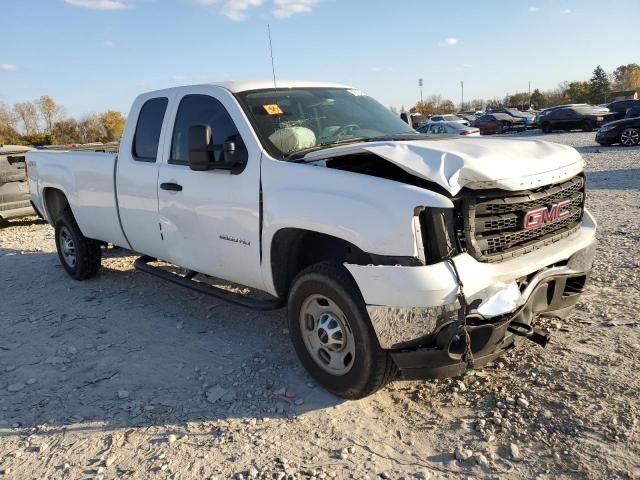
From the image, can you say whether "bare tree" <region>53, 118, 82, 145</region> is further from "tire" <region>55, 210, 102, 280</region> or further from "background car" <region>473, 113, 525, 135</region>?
"tire" <region>55, 210, 102, 280</region>

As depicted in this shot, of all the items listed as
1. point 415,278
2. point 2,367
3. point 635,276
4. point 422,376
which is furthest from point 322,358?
point 635,276

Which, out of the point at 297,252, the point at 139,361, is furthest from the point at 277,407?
the point at 139,361

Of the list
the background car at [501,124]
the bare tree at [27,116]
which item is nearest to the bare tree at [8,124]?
the bare tree at [27,116]

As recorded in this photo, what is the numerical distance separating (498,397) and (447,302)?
34.6 inches

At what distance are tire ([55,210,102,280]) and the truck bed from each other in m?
0.23

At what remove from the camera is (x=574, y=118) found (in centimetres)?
2912

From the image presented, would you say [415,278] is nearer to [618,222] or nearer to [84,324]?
[84,324]

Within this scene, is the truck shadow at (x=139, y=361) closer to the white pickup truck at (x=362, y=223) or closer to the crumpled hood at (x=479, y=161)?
the white pickup truck at (x=362, y=223)

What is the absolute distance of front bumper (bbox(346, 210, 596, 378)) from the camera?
2.95m

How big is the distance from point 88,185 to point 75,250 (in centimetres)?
103

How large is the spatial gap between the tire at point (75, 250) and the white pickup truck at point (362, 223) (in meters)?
1.78

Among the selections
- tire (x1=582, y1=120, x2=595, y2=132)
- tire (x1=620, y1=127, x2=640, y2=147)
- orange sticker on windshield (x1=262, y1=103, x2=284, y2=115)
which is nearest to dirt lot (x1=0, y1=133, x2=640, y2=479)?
orange sticker on windshield (x1=262, y1=103, x2=284, y2=115)

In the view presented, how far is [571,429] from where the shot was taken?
118 inches

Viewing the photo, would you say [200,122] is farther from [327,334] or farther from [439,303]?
[439,303]
